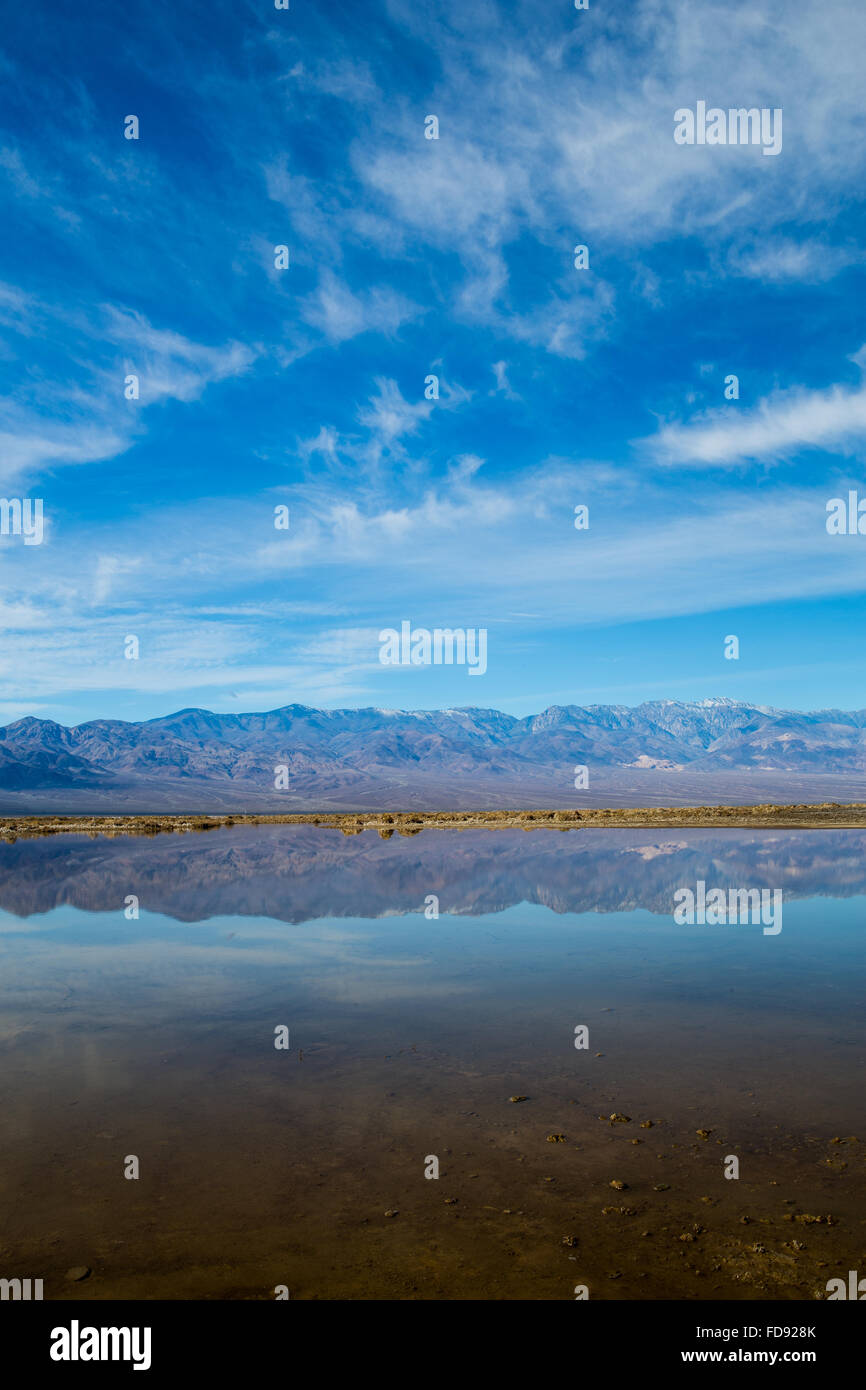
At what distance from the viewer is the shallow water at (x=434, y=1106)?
543 centimetres

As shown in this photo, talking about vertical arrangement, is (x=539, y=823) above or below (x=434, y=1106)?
below

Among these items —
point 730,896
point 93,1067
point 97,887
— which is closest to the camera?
point 93,1067

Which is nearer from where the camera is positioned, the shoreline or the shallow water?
the shallow water

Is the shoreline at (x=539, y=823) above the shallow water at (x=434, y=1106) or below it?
below

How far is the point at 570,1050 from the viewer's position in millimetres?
9930

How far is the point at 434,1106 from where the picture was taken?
822 cm

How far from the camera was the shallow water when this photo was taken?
17.8 ft

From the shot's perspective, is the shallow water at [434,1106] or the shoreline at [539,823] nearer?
the shallow water at [434,1106]

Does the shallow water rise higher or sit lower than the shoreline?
higher

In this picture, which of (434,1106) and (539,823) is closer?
(434,1106)

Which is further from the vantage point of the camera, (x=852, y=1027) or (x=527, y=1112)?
(x=852, y=1027)

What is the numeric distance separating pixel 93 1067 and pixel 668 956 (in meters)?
10.3
